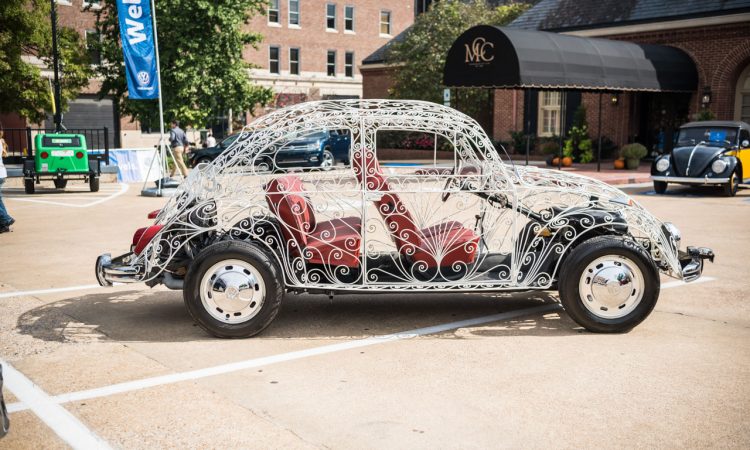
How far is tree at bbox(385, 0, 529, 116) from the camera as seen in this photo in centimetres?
3466

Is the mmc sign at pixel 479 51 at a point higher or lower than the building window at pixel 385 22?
lower

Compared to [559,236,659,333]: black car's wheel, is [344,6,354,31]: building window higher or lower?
higher

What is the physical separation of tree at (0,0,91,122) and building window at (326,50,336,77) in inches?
1114

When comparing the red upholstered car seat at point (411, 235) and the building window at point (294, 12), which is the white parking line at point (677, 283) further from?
the building window at point (294, 12)

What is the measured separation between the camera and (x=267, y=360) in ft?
18.0

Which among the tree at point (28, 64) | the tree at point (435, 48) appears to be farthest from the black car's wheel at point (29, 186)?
the tree at point (435, 48)

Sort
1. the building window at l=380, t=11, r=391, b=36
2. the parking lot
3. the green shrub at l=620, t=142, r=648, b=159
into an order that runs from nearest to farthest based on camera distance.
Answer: the parking lot < the green shrub at l=620, t=142, r=648, b=159 < the building window at l=380, t=11, r=391, b=36

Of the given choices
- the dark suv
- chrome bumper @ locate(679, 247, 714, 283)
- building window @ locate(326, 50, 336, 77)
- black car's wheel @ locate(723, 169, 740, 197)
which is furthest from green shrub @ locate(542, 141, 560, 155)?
building window @ locate(326, 50, 336, 77)

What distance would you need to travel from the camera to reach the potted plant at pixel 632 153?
25125 mm

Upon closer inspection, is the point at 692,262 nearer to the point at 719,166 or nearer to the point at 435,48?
the point at 719,166

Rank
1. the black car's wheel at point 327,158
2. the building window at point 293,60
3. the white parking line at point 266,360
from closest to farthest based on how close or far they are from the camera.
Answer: the white parking line at point 266,360
the black car's wheel at point 327,158
the building window at point 293,60

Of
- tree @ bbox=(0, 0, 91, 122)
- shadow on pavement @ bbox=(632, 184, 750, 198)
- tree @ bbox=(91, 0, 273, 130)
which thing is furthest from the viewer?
tree @ bbox=(91, 0, 273, 130)

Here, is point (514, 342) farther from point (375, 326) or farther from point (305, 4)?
point (305, 4)

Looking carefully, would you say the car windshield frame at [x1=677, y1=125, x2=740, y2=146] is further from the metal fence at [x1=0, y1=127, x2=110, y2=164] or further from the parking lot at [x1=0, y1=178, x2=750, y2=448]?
the metal fence at [x1=0, y1=127, x2=110, y2=164]
